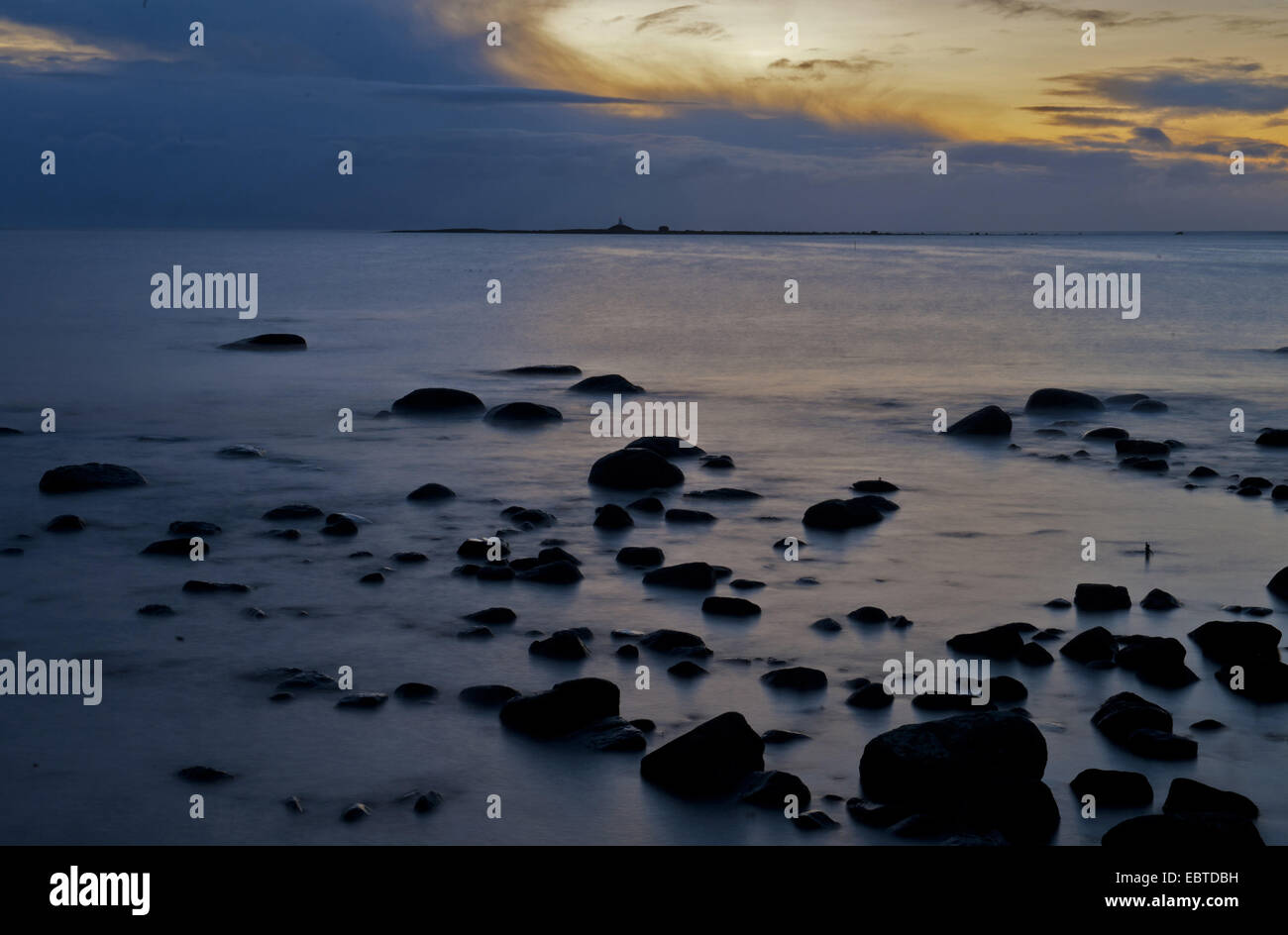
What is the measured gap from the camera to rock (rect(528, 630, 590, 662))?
988 cm

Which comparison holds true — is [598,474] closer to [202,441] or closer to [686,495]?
[686,495]

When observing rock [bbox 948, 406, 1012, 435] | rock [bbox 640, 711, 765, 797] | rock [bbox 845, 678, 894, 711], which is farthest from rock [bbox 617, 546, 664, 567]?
rock [bbox 948, 406, 1012, 435]

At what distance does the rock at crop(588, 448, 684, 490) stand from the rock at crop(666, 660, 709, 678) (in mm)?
7122

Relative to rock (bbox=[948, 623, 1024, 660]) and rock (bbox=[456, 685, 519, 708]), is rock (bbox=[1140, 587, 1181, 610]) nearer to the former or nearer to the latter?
rock (bbox=[948, 623, 1024, 660])

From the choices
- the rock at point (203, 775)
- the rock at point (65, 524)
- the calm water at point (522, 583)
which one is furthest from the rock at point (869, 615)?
the rock at point (65, 524)

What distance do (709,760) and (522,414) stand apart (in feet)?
51.2

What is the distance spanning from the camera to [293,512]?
583 inches

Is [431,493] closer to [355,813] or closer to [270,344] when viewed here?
[355,813]

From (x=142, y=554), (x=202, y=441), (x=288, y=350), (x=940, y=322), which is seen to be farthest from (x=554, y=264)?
(x=142, y=554)

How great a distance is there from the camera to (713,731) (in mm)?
7777

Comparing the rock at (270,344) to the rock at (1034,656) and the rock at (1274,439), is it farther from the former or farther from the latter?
the rock at (1034,656)

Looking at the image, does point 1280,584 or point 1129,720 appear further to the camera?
point 1280,584

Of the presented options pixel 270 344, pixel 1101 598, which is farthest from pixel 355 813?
pixel 270 344

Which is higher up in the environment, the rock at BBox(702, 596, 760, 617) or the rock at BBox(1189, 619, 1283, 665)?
the rock at BBox(702, 596, 760, 617)
